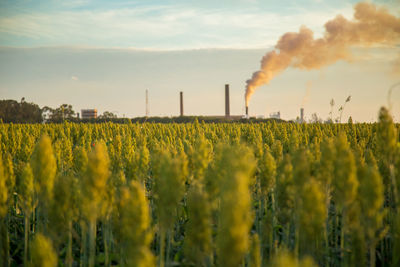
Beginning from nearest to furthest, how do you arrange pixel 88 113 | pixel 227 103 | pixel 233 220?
pixel 233 220 < pixel 227 103 < pixel 88 113

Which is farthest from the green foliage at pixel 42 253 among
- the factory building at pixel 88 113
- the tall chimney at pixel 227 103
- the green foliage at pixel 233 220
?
the factory building at pixel 88 113

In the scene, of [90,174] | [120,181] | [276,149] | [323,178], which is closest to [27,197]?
[120,181]

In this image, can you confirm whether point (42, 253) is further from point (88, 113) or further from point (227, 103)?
point (88, 113)

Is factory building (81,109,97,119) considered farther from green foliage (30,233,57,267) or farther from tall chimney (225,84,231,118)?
green foliage (30,233,57,267)

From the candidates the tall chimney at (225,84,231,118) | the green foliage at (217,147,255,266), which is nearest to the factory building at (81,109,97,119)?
the tall chimney at (225,84,231,118)

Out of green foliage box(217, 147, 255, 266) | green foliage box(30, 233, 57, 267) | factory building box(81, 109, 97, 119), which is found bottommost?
green foliage box(30, 233, 57, 267)

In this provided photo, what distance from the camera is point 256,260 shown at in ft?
6.96

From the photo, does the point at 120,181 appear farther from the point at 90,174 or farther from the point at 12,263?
the point at 12,263

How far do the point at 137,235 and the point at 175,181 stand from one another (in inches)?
14.3

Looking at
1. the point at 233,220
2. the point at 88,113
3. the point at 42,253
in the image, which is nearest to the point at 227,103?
the point at 88,113

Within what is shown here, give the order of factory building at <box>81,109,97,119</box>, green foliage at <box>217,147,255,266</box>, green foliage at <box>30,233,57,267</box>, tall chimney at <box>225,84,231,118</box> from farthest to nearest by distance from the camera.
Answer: factory building at <box>81,109,97,119</box> → tall chimney at <box>225,84,231,118</box> → green foliage at <box>30,233,57,267</box> → green foliage at <box>217,147,255,266</box>

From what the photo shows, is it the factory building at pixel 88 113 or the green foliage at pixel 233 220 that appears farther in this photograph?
the factory building at pixel 88 113

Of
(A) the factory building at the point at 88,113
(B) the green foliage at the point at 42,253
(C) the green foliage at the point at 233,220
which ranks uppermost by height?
(A) the factory building at the point at 88,113

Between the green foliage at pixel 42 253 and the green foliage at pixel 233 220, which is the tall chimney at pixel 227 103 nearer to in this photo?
the green foliage at pixel 42 253
